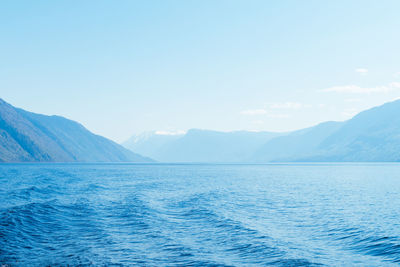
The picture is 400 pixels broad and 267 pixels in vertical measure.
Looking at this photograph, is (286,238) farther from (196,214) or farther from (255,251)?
(196,214)

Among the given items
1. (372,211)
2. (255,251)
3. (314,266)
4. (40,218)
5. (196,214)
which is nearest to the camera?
(314,266)

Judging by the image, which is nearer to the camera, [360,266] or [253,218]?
[360,266]

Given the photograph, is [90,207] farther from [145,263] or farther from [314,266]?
[314,266]

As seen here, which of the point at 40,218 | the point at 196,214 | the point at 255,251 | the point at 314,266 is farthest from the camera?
the point at 196,214

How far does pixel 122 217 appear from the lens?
3381 centimetres

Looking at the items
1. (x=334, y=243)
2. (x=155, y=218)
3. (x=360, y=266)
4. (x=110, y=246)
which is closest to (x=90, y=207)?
(x=155, y=218)

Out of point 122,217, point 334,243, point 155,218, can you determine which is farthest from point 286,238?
point 122,217

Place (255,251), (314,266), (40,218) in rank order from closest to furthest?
(314,266), (255,251), (40,218)

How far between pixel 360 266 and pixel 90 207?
1209 inches

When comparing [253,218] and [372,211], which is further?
[372,211]

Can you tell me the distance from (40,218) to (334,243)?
26.3 meters

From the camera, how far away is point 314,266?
18344 millimetres

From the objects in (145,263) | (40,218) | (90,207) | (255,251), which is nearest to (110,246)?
(145,263)

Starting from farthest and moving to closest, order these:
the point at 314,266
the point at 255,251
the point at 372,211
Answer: the point at 372,211 → the point at 255,251 → the point at 314,266
